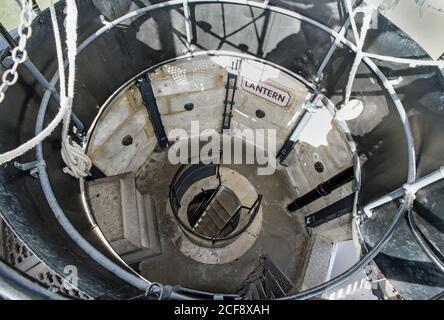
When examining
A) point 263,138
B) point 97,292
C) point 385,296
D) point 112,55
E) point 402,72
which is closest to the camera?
point 97,292

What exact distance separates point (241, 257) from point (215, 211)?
322cm

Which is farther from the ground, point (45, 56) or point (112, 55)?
point (112, 55)

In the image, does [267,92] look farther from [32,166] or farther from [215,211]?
[32,166]

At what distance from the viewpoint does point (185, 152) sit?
611 inches

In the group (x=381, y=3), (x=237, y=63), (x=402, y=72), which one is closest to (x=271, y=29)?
(x=237, y=63)

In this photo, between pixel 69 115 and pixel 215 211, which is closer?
pixel 69 115

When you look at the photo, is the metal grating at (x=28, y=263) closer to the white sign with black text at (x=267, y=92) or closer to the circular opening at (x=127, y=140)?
the circular opening at (x=127, y=140)

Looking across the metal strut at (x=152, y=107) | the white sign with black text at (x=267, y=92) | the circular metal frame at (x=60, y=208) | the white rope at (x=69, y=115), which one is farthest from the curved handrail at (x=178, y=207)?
the white rope at (x=69, y=115)

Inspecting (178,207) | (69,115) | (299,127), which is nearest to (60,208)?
(69,115)

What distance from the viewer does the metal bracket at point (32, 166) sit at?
688 centimetres

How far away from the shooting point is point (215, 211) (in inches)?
656

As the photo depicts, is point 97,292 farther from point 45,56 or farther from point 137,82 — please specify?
point 137,82

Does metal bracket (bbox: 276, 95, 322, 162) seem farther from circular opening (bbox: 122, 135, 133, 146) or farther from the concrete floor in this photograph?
circular opening (bbox: 122, 135, 133, 146)
